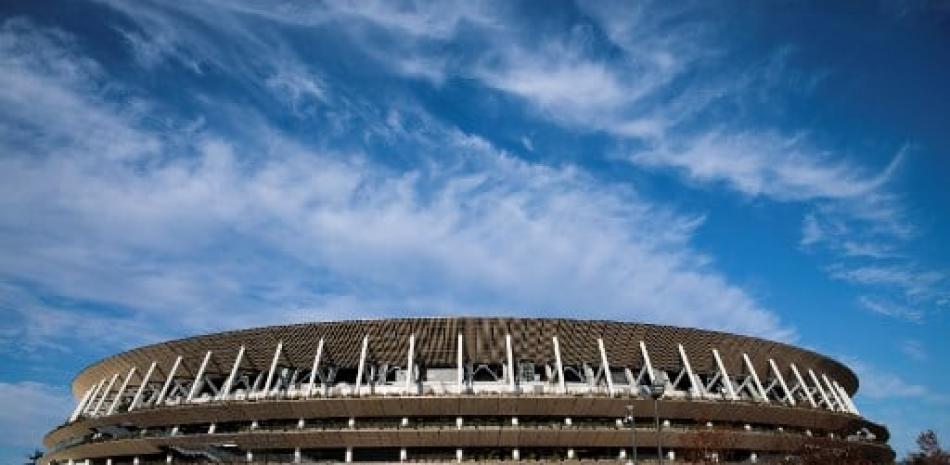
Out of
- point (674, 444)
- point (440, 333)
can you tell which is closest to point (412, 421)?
point (440, 333)

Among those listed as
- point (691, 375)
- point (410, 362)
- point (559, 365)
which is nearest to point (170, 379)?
point (410, 362)

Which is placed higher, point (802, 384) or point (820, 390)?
point (820, 390)

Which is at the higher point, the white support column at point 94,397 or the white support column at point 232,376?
the white support column at point 94,397

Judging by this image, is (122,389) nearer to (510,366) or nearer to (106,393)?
(106,393)

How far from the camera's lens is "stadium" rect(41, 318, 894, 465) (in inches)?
2076

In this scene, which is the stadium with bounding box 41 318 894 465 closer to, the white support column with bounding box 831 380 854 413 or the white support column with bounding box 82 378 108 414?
the white support column with bounding box 831 380 854 413

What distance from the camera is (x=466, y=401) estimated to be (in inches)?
2048

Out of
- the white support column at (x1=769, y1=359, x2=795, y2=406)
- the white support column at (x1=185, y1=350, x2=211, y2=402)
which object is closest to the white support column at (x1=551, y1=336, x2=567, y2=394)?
the white support column at (x1=769, y1=359, x2=795, y2=406)

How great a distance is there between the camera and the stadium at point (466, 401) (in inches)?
2076

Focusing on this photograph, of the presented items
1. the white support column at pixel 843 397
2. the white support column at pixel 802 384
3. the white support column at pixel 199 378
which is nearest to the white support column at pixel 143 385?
the white support column at pixel 199 378

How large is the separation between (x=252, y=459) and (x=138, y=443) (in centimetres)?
1145

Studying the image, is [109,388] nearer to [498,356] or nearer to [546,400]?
[498,356]

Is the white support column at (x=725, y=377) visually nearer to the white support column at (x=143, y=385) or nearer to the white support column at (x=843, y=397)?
the white support column at (x=843, y=397)

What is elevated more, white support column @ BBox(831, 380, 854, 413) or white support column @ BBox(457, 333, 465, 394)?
white support column @ BBox(831, 380, 854, 413)
